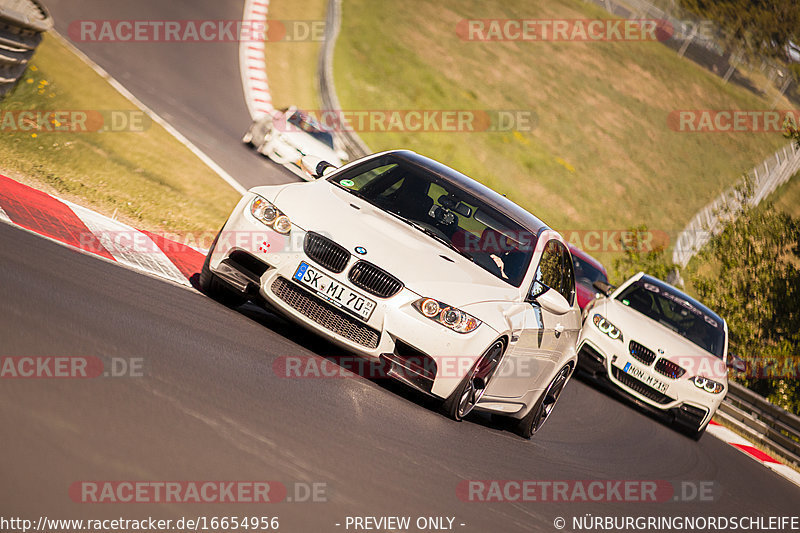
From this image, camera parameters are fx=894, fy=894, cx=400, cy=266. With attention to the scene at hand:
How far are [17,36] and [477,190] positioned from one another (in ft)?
20.2

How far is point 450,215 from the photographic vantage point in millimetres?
7285

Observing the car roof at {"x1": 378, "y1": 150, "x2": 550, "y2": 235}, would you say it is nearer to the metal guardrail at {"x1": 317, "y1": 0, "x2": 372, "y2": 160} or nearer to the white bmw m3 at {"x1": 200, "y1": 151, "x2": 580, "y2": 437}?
the white bmw m3 at {"x1": 200, "y1": 151, "x2": 580, "y2": 437}

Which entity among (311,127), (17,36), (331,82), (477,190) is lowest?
(331,82)

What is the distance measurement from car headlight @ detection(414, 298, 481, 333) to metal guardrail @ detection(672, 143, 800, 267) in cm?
2182

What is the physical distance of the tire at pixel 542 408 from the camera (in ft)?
25.0

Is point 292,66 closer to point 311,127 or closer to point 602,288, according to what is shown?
point 311,127

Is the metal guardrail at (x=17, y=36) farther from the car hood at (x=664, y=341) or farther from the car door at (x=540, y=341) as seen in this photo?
the car hood at (x=664, y=341)

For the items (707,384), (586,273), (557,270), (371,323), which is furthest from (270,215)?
(586,273)

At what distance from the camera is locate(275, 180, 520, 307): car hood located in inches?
244

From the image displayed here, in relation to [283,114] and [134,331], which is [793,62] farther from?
[134,331]

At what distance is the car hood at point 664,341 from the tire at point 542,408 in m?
3.85

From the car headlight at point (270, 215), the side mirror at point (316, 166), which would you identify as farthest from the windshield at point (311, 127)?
the car headlight at point (270, 215)

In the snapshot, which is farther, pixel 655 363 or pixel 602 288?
pixel 602 288

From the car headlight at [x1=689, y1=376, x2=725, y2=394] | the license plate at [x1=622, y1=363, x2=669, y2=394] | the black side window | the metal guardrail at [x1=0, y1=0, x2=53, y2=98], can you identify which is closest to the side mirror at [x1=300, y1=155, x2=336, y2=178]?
the black side window
